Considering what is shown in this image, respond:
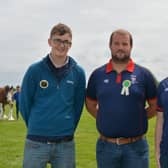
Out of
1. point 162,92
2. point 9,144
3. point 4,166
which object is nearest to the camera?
point 162,92

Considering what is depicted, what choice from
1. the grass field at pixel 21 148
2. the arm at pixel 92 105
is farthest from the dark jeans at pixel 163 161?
the grass field at pixel 21 148

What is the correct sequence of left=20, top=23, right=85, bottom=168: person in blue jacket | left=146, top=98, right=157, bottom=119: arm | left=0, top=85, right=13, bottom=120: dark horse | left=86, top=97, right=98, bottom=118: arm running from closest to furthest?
left=20, top=23, right=85, bottom=168: person in blue jacket → left=146, top=98, right=157, bottom=119: arm → left=86, top=97, right=98, bottom=118: arm → left=0, top=85, right=13, bottom=120: dark horse

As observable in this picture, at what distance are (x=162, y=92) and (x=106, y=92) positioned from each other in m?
1.00

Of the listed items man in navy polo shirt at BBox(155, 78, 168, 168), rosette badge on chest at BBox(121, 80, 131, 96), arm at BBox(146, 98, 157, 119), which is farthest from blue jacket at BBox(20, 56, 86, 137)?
man in navy polo shirt at BBox(155, 78, 168, 168)

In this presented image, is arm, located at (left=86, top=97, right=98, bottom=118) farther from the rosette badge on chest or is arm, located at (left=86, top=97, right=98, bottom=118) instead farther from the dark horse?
the dark horse

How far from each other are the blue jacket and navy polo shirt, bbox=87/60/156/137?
41cm

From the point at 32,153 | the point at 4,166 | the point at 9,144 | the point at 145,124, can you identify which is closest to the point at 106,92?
the point at 145,124

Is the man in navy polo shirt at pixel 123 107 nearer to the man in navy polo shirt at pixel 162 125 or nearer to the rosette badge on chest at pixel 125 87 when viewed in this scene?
the rosette badge on chest at pixel 125 87

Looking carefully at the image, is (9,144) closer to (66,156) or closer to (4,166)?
(4,166)

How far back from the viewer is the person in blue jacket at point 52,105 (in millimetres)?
6199

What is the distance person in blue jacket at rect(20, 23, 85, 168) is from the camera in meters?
6.20

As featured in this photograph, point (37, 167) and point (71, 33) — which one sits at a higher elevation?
point (71, 33)

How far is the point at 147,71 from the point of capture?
21.5 ft

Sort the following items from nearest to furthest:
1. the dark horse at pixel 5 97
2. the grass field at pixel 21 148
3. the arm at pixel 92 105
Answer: the arm at pixel 92 105, the grass field at pixel 21 148, the dark horse at pixel 5 97
